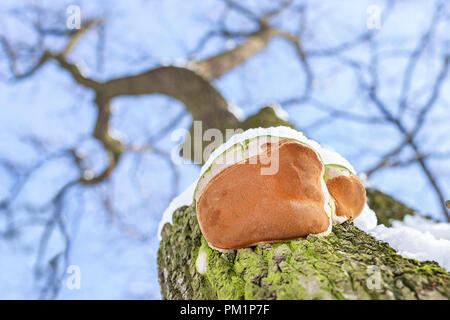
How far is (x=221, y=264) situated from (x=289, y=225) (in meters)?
0.32

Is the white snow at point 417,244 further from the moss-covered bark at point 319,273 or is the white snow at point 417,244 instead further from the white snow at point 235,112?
the white snow at point 235,112

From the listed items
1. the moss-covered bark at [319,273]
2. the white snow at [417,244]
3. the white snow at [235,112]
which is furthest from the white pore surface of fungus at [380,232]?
the white snow at [235,112]

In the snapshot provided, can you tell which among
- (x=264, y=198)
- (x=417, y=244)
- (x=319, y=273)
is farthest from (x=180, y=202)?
(x=417, y=244)

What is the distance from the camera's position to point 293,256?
1.02 m

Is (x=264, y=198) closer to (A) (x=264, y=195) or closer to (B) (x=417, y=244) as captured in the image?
(A) (x=264, y=195)

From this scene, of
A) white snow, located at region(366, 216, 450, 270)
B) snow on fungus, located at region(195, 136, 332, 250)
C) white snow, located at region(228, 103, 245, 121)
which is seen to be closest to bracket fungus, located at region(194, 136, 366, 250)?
snow on fungus, located at region(195, 136, 332, 250)

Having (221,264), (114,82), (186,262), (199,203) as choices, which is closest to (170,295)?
(186,262)

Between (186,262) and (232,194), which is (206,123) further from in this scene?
(232,194)

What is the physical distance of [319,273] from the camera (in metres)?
0.93

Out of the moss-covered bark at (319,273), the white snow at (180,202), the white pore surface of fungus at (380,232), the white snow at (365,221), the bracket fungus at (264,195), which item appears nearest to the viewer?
the moss-covered bark at (319,273)

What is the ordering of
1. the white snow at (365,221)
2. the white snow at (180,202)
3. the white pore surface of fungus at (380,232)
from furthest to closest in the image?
the white snow at (180,202) → the white snow at (365,221) → the white pore surface of fungus at (380,232)

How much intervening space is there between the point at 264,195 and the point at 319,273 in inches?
12.3

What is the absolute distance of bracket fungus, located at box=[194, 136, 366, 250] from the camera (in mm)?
1064

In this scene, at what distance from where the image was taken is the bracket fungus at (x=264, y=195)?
106 cm
